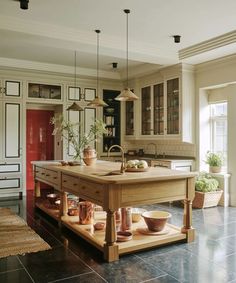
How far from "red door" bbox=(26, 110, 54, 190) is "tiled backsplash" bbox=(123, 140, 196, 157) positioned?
1972 mm

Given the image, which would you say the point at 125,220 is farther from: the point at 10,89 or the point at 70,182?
the point at 10,89

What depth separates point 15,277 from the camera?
8.70ft

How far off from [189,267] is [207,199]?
256cm

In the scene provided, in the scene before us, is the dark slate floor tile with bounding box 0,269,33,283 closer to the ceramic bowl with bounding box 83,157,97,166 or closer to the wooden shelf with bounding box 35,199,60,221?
the wooden shelf with bounding box 35,199,60,221

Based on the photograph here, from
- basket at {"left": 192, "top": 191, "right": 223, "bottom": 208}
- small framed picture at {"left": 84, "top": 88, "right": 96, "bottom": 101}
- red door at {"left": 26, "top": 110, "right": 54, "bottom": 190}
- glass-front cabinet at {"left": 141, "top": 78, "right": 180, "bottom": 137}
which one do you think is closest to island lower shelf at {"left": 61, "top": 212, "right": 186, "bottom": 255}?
basket at {"left": 192, "top": 191, "right": 223, "bottom": 208}

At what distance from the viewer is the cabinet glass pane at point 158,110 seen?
6.48 m

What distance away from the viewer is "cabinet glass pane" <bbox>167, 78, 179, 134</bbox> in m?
6.04

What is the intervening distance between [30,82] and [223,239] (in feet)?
16.8

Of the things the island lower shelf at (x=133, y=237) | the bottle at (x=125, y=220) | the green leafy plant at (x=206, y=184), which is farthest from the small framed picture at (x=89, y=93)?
the bottle at (x=125, y=220)

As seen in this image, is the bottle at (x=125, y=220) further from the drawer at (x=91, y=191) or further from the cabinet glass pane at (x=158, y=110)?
the cabinet glass pane at (x=158, y=110)

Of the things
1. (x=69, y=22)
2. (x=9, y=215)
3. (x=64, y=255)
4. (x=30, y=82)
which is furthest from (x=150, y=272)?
(x=30, y=82)

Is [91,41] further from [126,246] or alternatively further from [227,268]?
[227,268]

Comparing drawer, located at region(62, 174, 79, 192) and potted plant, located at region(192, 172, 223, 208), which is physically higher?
drawer, located at region(62, 174, 79, 192)

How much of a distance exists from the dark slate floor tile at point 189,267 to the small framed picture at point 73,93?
4.77 meters
